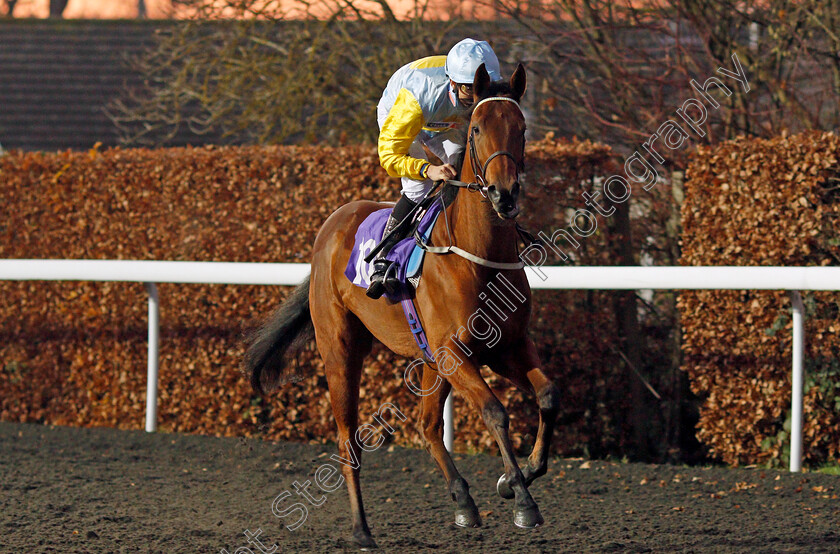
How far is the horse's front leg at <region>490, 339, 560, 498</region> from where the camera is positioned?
3.66 metres

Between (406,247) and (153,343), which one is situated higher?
(153,343)

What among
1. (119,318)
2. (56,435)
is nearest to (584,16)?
(119,318)

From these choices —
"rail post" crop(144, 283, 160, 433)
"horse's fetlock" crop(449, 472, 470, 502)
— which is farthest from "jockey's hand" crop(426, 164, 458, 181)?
"rail post" crop(144, 283, 160, 433)

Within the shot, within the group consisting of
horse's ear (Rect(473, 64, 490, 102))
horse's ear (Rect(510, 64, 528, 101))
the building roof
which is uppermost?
the building roof

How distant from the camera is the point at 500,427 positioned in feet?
11.7

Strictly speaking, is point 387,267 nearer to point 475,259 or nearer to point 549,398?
point 475,259

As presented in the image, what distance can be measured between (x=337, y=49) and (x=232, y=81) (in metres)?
1.79

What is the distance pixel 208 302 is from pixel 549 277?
258 cm

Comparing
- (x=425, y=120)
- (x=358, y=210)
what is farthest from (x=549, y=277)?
(x=425, y=120)

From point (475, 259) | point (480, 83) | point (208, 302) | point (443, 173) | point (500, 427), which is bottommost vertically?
point (500, 427)

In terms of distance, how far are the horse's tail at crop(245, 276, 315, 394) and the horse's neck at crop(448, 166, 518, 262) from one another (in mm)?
1600

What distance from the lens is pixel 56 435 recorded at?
7020mm

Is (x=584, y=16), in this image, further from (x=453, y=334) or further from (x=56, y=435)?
(x=56, y=435)

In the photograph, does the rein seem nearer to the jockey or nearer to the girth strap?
the girth strap
